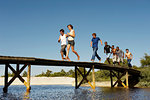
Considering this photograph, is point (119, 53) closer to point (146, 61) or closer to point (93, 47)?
point (93, 47)

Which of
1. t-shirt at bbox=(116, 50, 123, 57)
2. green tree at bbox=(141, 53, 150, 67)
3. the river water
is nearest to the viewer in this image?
the river water

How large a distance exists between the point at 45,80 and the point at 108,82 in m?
21.7

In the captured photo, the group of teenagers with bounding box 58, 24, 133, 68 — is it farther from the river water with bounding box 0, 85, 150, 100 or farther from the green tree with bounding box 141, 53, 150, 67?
the green tree with bounding box 141, 53, 150, 67

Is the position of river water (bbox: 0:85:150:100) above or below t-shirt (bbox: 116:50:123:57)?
below

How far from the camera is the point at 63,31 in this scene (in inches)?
504

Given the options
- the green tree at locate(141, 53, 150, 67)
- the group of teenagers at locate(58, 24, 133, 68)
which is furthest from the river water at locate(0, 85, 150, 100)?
the green tree at locate(141, 53, 150, 67)

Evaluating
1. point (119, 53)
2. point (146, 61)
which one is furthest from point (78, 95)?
point (146, 61)

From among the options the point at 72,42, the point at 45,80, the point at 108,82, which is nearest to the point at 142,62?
the point at 108,82

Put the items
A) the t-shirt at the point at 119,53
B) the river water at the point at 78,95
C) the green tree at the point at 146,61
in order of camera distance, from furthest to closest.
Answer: the green tree at the point at 146,61 < the t-shirt at the point at 119,53 < the river water at the point at 78,95

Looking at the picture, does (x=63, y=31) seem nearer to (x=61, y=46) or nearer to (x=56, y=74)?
(x=61, y=46)

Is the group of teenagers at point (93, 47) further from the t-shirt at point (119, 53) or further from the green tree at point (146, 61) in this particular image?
the green tree at point (146, 61)

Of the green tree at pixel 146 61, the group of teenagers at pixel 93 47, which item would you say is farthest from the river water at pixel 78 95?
the green tree at pixel 146 61

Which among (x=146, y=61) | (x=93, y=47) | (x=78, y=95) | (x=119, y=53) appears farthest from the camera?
(x=146, y=61)

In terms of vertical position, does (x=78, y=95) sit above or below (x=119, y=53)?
below
